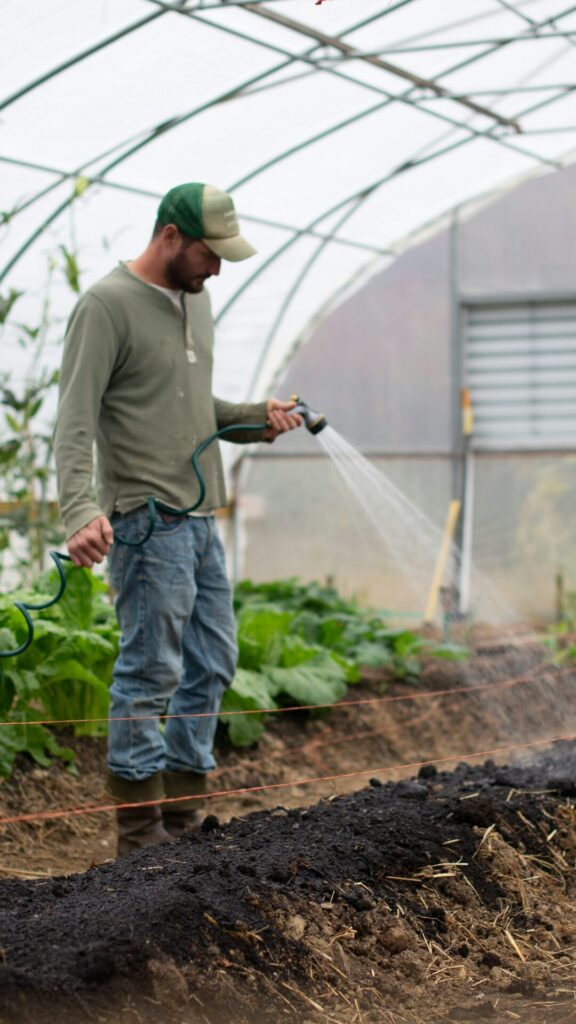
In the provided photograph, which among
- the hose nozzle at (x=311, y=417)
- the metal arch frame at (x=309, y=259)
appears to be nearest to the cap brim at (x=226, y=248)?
the hose nozzle at (x=311, y=417)

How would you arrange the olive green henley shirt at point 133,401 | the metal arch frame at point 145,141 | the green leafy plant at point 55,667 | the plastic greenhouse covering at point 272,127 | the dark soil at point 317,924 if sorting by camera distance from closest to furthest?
the dark soil at point 317,924
the olive green henley shirt at point 133,401
the green leafy plant at point 55,667
the plastic greenhouse covering at point 272,127
the metal arch frame at point 145,141

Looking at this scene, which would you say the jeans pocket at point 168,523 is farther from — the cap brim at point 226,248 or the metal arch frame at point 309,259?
the metal arch frame at point 309,259

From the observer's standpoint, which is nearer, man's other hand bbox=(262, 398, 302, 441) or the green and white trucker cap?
the green and white trucker cap

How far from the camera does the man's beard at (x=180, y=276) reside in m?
3.42

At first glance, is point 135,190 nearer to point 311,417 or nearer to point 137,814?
point 311,417

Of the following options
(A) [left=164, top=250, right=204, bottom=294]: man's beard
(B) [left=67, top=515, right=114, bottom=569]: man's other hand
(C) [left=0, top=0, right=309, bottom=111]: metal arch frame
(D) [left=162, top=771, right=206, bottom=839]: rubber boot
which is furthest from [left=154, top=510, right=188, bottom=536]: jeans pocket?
(C) [left=0, top=0, right=309, bottom=111]: metal arch frame

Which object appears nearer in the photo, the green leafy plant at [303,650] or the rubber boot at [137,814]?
the rubber boot at [137,814]

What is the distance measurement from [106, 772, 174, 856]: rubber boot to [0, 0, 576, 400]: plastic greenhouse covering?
10.1 ft

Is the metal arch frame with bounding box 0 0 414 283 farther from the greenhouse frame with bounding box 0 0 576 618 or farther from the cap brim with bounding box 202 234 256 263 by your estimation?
the cap brim with bounding box 202 234 256 263

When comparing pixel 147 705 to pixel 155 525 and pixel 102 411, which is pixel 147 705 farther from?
pixel 102 411

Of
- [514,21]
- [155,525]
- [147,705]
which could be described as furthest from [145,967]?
[514,21]

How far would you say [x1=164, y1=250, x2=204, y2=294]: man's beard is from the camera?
11.2ft

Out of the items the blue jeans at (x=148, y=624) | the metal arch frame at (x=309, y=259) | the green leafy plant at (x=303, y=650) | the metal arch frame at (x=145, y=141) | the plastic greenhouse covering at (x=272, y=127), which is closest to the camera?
the blue jeans at (x=148, y=624)

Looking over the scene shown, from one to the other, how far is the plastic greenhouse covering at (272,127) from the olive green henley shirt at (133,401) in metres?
2.15
